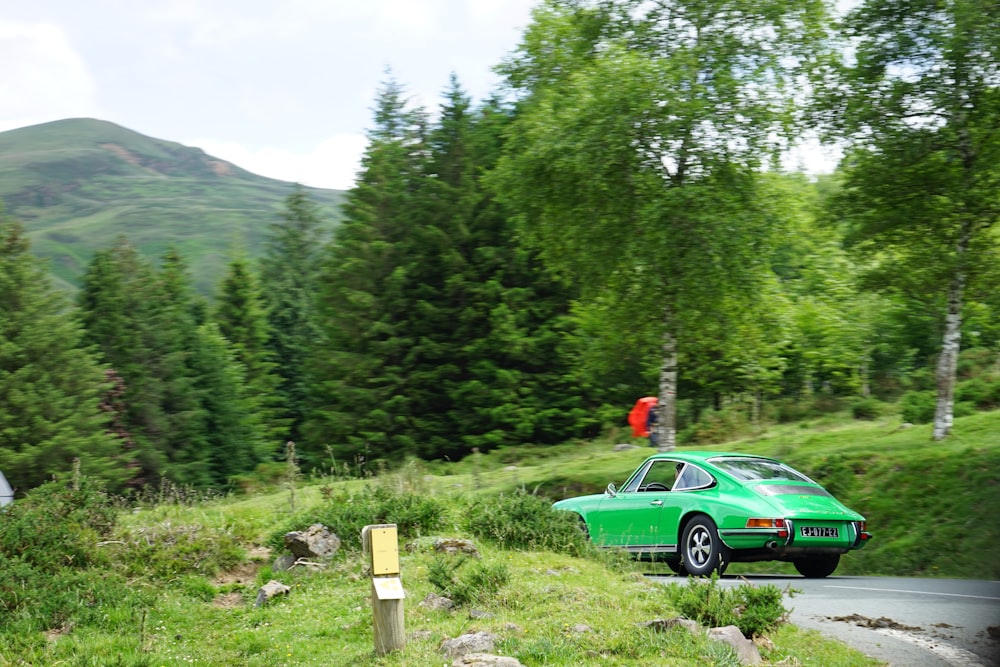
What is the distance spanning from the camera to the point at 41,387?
45469 mm

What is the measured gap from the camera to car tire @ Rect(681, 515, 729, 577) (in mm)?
12466

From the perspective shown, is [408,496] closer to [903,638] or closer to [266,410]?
[903,638]

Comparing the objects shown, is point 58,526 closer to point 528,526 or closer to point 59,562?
point 59,562

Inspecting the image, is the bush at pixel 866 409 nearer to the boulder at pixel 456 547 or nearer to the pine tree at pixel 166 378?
the boulder at pixel 456 547

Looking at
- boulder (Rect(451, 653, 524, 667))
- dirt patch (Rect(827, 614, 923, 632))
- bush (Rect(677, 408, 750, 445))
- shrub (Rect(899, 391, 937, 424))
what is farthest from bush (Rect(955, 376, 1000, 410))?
boulder (Rect(451, 653, 524, 667))

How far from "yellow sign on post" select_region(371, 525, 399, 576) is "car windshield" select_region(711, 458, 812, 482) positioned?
6.01 metres

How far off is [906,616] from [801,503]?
2.62m

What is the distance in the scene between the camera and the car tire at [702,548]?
40.9 ft

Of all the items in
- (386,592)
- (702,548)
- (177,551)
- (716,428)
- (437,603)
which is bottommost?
(716,428)

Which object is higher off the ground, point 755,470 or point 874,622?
point 755,470

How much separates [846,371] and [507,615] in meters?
33.3

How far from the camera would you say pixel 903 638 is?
29.7 feet

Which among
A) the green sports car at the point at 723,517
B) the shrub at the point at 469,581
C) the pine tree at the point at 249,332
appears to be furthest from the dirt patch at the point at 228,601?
the pine tree at the point at 249,332

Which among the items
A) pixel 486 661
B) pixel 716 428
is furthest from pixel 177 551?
pixel 716 428
